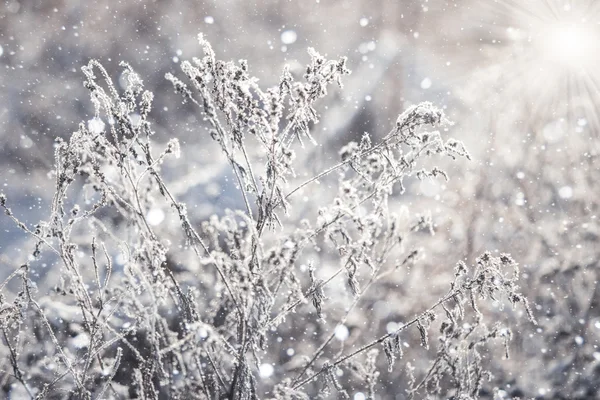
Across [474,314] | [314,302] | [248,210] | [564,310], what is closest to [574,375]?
[564,310]

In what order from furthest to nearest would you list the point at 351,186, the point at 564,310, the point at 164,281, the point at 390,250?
the point at 564,310 < the point at 164,281 < the point at 351,186 < the point at 390,250

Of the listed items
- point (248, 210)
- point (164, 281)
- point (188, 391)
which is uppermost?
point (248, 210)

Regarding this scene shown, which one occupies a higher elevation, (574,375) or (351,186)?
(351,186)

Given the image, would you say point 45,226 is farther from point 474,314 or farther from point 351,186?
point 474,314

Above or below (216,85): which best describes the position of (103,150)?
below

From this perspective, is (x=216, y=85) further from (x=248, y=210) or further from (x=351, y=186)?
(x=351, y=186)

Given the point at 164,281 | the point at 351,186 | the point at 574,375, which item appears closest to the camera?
the point at 351,186

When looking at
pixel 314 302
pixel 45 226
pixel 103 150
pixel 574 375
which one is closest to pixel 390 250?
pixel 314 302

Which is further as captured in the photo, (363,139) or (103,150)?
(363,139)

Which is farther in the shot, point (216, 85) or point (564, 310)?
point (564, 310)
